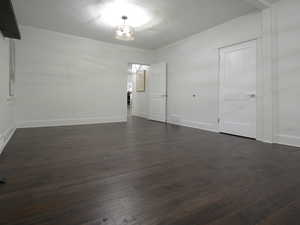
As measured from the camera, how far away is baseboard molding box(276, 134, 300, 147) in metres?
2.98

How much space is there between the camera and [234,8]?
348 cm

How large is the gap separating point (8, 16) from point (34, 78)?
305cm

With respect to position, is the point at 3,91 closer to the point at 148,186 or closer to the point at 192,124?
the point at 148,186

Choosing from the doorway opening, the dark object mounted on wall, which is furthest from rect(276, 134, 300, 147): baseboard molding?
the doorway opening

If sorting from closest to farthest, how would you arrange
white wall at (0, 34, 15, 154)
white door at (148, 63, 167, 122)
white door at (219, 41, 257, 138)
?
white wall at (0, 34, 15, 154) < white door at (219, 41, 257, 138) < white door at (148, 63, 167, 122)

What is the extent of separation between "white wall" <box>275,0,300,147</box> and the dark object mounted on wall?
417 centimetres

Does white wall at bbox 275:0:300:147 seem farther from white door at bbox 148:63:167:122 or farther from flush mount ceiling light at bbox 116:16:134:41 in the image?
white door at bbox 148:63:167:122

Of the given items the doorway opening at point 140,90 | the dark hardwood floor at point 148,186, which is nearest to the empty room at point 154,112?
the dark hardwood floor at point 148,186

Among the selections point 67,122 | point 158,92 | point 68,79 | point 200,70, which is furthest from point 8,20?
point 158,92

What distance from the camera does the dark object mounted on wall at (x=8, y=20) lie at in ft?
5.85

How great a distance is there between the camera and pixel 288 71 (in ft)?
10.1

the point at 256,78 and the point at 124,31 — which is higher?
the point at 124,31

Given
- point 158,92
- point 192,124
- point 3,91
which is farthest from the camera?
point 158,92

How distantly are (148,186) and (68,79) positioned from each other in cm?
466
